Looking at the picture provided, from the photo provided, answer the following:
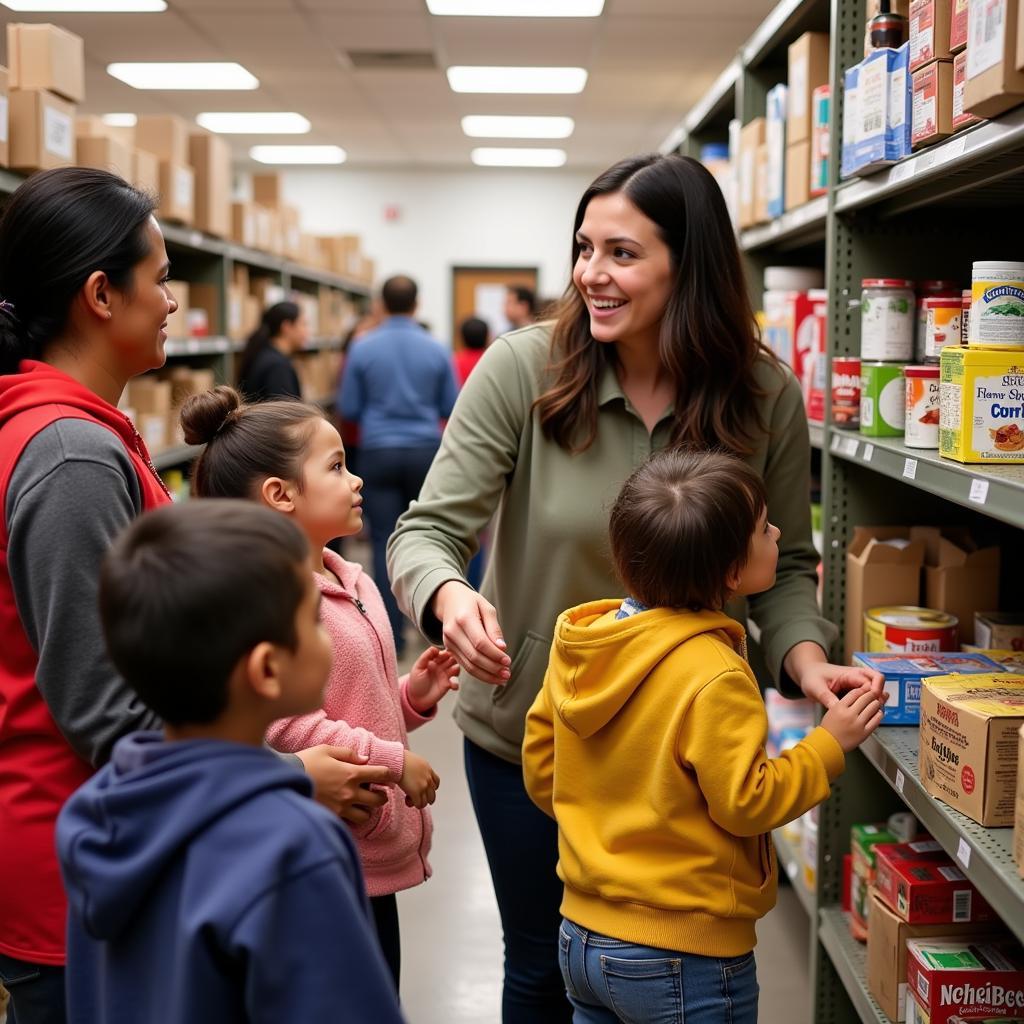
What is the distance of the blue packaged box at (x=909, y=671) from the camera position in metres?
1.94

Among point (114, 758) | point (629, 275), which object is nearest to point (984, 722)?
point (629, 275)

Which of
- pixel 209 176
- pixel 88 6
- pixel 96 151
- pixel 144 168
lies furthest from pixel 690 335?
pixel 88 6

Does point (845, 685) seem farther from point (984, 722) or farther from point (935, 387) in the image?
point (935, 387)

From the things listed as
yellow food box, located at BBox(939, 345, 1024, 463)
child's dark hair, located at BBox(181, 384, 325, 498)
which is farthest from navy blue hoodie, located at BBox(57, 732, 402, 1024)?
yellow food box, located at BBox(939, 345, 1024, 463)

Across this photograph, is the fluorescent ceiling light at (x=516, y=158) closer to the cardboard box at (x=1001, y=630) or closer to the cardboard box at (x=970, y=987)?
the cardboard box at (x=1001, y=630)

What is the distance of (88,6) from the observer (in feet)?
21.2

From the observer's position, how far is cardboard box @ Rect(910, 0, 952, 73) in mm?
1759

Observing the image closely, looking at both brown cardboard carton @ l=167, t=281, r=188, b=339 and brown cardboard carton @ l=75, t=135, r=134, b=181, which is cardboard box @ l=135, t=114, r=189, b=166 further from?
brown cardboard carton @ l=75, t=135, r=134, b=181

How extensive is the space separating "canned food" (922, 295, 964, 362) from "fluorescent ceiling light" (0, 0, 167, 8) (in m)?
5.58

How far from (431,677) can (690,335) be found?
65 cm

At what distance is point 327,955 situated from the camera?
938 millimetres

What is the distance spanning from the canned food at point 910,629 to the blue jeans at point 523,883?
0.71 metres

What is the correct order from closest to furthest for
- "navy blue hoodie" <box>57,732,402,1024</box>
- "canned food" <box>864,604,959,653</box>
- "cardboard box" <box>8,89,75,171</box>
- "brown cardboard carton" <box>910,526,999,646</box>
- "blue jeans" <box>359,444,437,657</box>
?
"navy blue hoodie" <box>57,732,402,1024</box>, "canned food" <box>864,604,959,653</box>, "brown cardboard carton" <box>910,526,999,646</box>, "cardboard box" <box>8,89,75,171</box>, "blue jeans" <box>359,444,437,657</box>

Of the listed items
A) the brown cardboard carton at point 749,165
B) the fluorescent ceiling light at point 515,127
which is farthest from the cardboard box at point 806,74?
the fluorescent ceiling light at point 515,127
